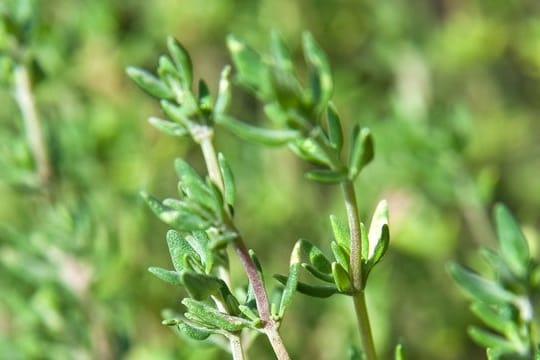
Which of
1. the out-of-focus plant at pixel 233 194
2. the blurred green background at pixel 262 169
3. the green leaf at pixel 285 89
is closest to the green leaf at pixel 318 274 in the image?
the out-of-focus plant at pixel 233 194

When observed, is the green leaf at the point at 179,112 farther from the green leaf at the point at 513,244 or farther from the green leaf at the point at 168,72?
the green leaf at the point at 513,244

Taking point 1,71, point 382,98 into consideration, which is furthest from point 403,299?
point 1,71

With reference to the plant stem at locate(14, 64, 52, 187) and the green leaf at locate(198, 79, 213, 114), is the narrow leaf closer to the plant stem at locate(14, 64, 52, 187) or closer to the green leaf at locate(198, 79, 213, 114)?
the green leaf at locate(198, 79, 213, 114)

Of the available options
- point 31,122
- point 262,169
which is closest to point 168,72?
point 31,122

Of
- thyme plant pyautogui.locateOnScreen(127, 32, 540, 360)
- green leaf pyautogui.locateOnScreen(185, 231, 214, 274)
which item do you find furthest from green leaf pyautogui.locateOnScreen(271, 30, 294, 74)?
green leaf pyautogui.locateOnScreen(185, 231, 214, 274)

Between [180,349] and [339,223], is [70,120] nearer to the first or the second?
[180,349]
